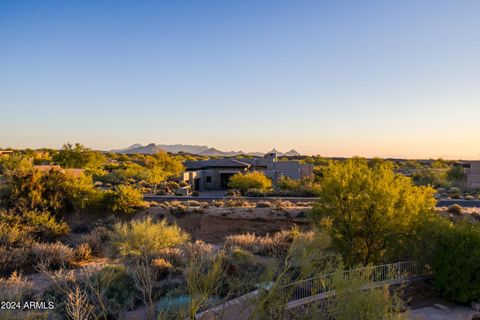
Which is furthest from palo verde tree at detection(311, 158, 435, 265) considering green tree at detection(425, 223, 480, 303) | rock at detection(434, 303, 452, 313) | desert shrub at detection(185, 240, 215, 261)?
desert shrub at detection(185, 240, 215, 261)

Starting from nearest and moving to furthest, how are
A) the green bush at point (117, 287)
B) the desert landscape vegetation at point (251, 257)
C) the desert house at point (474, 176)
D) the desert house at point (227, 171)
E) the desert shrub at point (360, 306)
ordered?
the desert shrub at point (360, 306), the desert landscape vegetation at point (251, 257), the green bush at point (117, 287), the desert house at point (474, 176), the desert house at point (227, 171)

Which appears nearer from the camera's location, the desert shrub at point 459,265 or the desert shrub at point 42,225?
the desert shrub at point 459,265

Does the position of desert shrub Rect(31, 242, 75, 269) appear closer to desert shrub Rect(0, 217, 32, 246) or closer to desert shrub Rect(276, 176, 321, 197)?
desert shrub Rect(0, 217, 32, 246)

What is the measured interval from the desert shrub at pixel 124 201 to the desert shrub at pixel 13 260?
11.1 meters

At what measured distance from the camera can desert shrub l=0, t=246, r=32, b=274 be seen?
14.3m

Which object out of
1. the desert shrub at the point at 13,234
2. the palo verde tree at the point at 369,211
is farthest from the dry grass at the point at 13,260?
the palo verde tree at the point at 369,211

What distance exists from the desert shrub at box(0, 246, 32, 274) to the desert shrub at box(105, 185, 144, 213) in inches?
437

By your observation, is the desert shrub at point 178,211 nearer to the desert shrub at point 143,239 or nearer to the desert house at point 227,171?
the desert shrub at point 143,239

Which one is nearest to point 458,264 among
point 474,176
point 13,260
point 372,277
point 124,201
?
point 372,277

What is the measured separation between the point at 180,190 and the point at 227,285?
2932cm

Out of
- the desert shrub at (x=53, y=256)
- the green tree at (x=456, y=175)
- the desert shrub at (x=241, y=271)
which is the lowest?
the desert shrub at (x=53, y=256)

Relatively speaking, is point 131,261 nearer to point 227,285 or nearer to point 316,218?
point 227,285

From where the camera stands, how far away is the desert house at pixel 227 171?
49.7 metres

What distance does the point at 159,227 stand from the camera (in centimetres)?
1827
